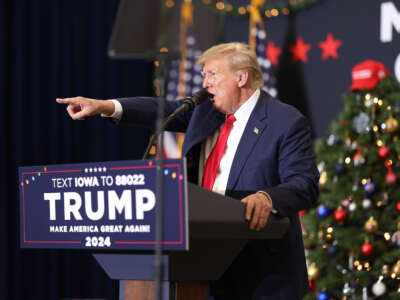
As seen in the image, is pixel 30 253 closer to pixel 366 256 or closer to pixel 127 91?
pixel 127 91

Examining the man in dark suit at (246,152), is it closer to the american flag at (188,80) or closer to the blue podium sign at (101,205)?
the blue podium sign at (101,205)

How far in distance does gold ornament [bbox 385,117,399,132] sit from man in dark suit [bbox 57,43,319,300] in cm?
41

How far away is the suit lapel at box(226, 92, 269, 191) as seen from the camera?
2355mm

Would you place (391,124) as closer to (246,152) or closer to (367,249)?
(367,249)

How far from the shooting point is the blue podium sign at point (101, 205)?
1.74 m

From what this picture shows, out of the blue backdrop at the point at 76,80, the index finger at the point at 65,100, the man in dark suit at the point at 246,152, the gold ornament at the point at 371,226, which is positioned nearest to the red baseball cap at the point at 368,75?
the man in dark suit at the point at 246,152

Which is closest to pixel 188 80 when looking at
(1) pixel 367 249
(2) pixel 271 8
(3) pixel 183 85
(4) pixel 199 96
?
(3) pixel 183 85

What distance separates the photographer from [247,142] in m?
2.39

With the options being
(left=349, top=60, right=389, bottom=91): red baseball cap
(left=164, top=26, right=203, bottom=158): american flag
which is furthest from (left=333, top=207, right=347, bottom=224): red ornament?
(left=164, top=26, right=203, bottom=158): american flag

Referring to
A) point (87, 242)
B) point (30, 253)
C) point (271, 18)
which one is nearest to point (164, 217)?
point (87, 242)

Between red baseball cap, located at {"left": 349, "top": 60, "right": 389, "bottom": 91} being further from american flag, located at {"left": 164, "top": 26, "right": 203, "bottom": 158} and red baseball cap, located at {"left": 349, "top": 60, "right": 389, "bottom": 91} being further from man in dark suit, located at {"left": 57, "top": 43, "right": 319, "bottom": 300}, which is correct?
american flag, located at {"left": 164, "top": 26, "right": 203, "bottom": 158}

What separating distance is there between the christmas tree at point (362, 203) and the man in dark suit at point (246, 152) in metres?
0.30

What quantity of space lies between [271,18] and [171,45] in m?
3.58

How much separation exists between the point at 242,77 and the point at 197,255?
0.86 metres
